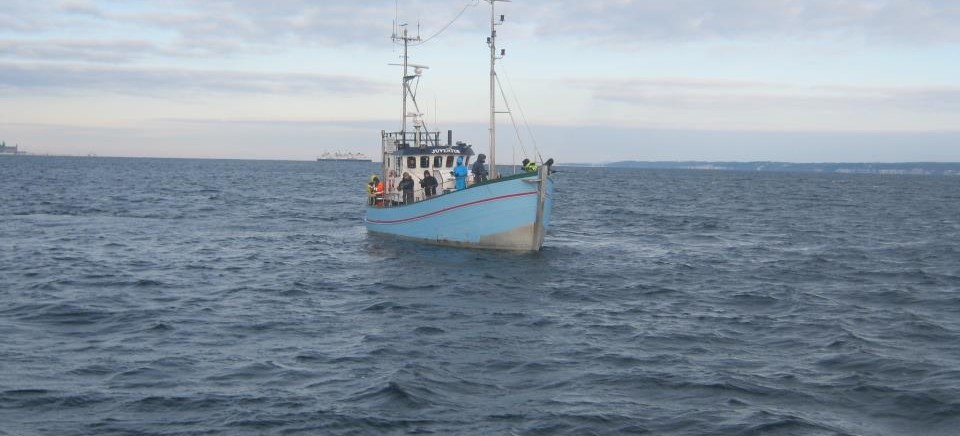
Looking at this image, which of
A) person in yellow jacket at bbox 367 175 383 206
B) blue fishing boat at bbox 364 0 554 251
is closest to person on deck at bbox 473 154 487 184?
blue fishing boat at bbox 364 0 554 251

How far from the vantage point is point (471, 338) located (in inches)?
621

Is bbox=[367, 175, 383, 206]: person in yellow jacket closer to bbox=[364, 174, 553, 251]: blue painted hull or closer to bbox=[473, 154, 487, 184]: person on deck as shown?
bbox=[364, 174, 553, 251]: blue painted hull

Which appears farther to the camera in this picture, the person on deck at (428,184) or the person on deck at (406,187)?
the person on deck at (406,187)

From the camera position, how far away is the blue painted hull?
26234 mm

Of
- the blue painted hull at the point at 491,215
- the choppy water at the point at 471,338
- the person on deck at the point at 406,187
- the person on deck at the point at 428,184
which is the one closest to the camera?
the choppy water at the point at 471,338

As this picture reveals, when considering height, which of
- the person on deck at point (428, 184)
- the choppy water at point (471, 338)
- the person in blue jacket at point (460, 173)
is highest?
the person in blue jacket at point (460, 173)

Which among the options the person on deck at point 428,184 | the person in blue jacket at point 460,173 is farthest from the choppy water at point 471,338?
the person in blue jacket at point 460,173

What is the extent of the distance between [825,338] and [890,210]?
46.0 meters

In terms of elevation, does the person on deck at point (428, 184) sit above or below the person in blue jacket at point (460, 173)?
below

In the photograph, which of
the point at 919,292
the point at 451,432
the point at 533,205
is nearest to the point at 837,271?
the point at 919,292

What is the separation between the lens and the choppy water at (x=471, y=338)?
1120 cm

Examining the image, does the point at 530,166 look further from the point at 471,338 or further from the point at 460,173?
the point at 471,338

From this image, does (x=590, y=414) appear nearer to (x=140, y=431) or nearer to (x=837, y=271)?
(x=140, y=431)

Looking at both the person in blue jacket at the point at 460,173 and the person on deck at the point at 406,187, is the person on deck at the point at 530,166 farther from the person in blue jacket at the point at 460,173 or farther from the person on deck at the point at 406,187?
the person on deck at the point at 406,187
